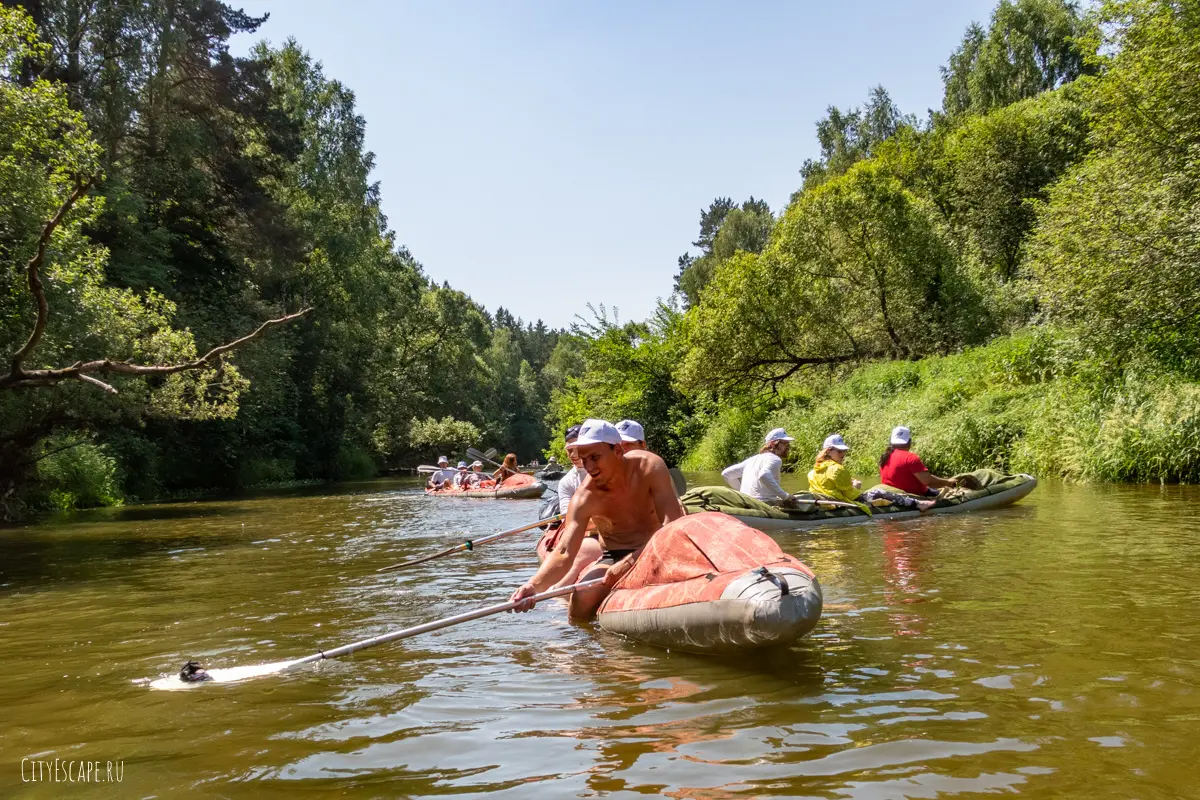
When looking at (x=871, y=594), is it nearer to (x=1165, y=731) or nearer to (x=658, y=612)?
(x=658, y=612)

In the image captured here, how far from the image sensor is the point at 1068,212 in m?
16.0

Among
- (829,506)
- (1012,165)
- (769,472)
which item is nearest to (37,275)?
(769,472)

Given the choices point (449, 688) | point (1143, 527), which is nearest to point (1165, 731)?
point (449, 688)

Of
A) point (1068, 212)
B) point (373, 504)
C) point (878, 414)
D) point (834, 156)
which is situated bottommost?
point (373, 504)

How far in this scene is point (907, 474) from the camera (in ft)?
39.8

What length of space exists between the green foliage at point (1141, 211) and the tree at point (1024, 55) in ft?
78.7

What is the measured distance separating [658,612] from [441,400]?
50.1 meters

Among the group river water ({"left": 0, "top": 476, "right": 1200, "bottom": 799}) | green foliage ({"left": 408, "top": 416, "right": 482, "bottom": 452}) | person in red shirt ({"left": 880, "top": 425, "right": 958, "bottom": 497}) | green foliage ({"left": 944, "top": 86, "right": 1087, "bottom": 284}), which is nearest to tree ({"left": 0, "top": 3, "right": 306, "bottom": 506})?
river water ({"left": 0, "top": 476, "right": 1200, "bottom": 799})

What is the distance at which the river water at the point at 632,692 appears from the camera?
10.2 ft

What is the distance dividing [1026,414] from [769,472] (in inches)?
356

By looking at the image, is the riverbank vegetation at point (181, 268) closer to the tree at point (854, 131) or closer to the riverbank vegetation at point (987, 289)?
the riverbank vegetation at point (987, 289)

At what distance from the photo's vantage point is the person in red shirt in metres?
12.1

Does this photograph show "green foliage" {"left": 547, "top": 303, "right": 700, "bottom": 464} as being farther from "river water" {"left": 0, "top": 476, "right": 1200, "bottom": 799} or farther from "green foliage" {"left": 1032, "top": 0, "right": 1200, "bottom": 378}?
"river water" {"left": 0, "top": 476, "right": 1200, "bottom": 799}

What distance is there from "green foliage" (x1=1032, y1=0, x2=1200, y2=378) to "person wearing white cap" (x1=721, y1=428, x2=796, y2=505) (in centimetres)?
753
